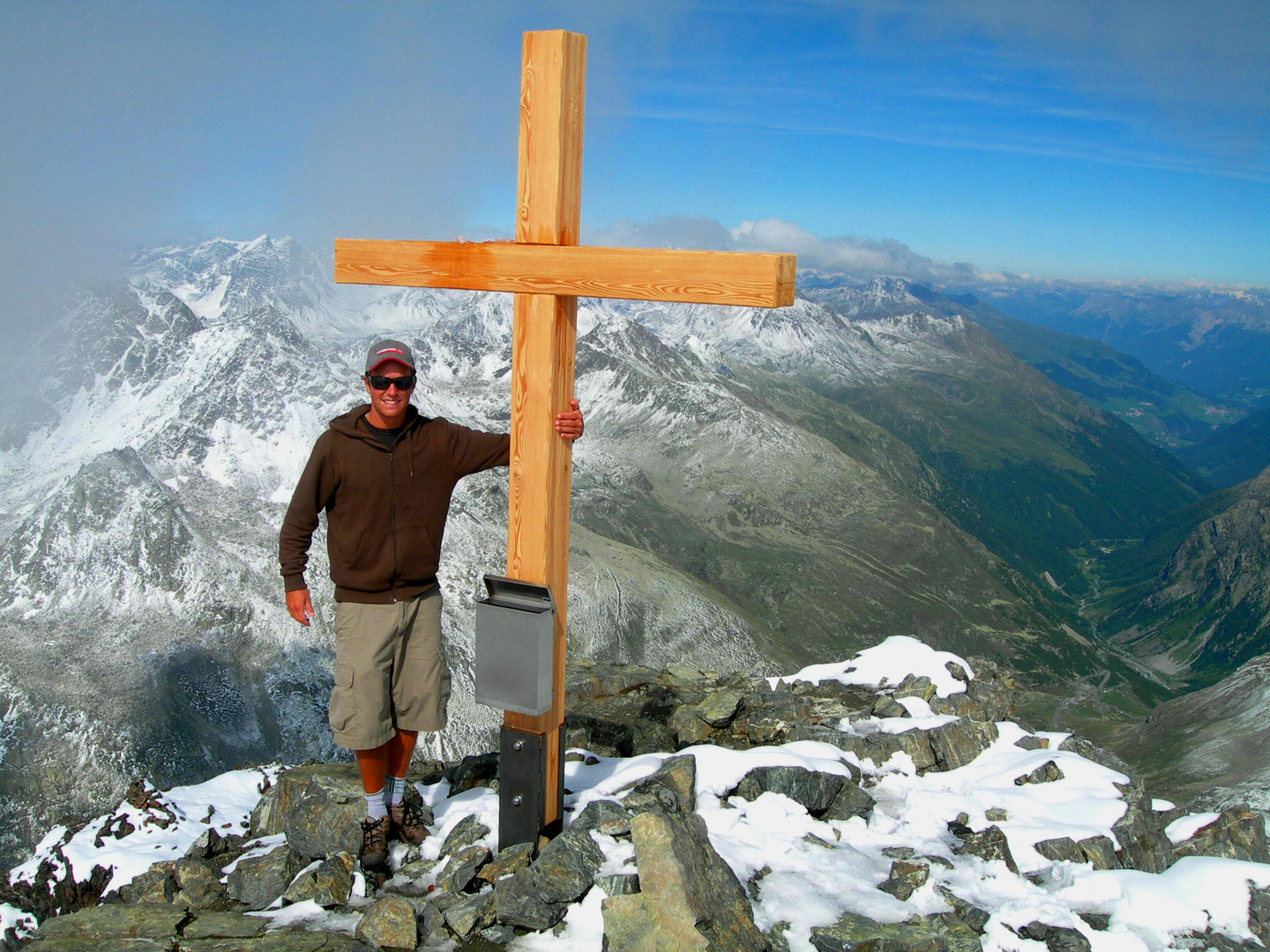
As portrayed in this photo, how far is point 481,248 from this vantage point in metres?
8.45

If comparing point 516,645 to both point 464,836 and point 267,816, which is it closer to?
point 464,836

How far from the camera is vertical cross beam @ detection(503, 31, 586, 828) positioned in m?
8.29

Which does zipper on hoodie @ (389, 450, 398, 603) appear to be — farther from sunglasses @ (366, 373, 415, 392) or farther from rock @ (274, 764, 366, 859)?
rock @ (274, 764, 366, 859)

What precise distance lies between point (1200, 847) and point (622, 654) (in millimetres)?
153041

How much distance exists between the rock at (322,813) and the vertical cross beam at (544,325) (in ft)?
9.14

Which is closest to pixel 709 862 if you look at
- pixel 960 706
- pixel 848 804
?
pixel 848 804

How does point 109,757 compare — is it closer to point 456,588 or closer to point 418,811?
point 456,588

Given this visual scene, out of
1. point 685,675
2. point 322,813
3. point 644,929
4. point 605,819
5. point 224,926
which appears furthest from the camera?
point 685,675

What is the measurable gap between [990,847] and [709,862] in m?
3.90

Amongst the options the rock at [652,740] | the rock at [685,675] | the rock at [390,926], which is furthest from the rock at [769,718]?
the rock at [390,926]

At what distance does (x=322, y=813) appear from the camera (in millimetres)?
10164

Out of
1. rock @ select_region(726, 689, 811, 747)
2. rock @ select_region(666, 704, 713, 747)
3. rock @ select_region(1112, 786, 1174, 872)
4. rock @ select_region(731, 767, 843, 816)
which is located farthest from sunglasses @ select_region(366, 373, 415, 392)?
rock @ select_region(1112, 786, 1174, 872)

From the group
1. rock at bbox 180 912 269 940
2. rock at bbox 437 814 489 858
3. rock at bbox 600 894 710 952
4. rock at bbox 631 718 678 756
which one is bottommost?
rock at bbox 631 718 678 756

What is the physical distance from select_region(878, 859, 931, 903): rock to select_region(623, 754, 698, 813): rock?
227cm
